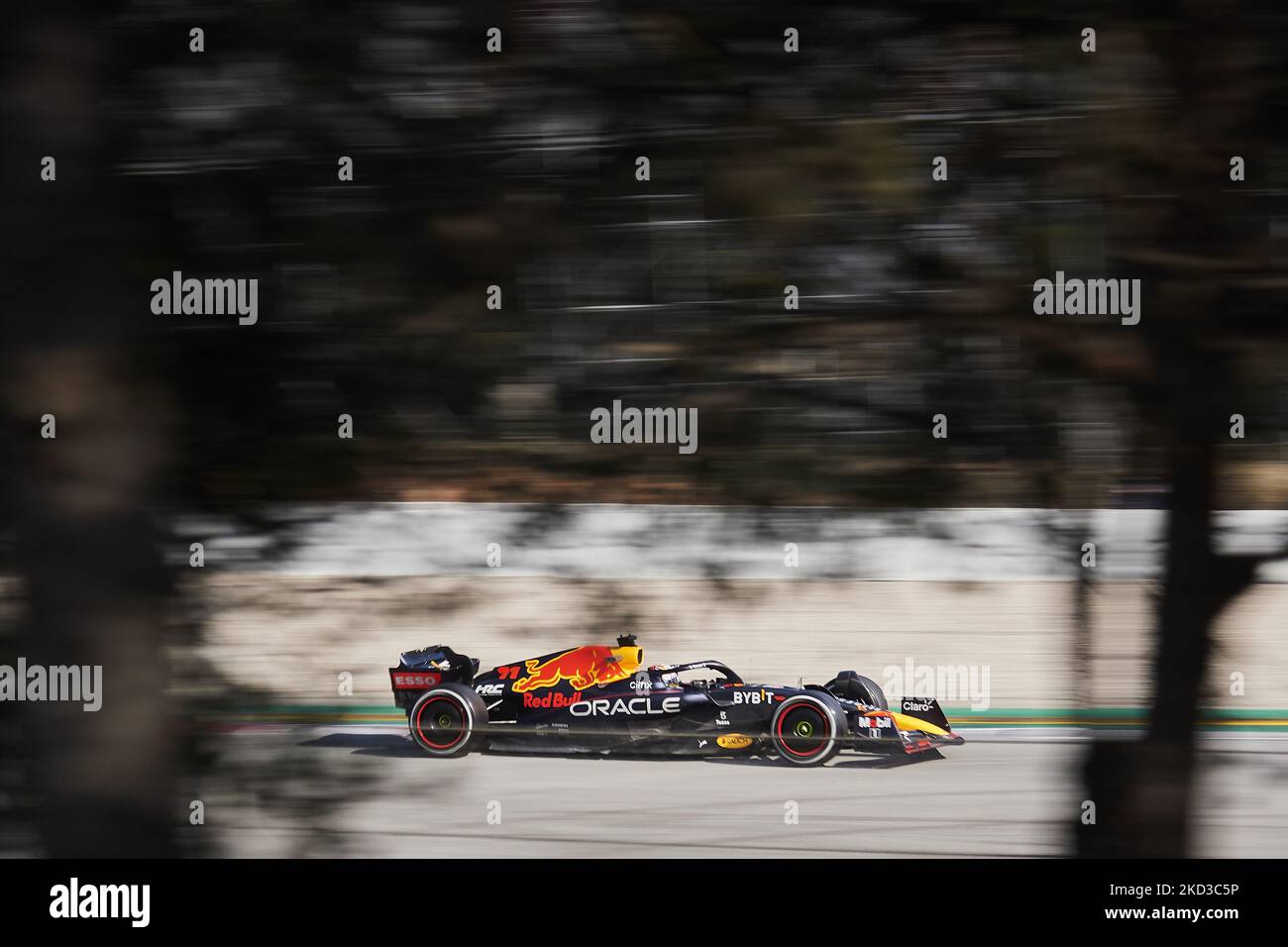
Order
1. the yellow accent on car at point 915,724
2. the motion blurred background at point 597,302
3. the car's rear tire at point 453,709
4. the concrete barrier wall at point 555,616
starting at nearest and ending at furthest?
the motion blurred background at point 597,302, the concrete barrier wall at point 555,616, the car's rear tire at point 453,709, the yellow accent on car at point 915,724

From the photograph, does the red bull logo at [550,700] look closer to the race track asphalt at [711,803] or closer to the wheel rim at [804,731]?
the race track asphalt at [711,803]

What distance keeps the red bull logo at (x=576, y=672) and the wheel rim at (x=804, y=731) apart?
49.0 inches

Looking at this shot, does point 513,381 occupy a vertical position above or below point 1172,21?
below

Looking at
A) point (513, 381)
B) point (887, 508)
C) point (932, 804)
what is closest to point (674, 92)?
point (513, 381)

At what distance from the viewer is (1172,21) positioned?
Answer: 6.53ft

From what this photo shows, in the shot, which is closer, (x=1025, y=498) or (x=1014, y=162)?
(x=1014, y=162)

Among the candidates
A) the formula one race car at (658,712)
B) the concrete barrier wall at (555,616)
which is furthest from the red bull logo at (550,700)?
the concrete barrier wall at (555,616)

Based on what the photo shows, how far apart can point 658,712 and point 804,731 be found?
45.2 inches

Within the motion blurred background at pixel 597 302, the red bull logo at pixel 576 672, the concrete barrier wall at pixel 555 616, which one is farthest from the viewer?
the red bull logo at pixel 576 672

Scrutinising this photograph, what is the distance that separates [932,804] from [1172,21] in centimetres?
640

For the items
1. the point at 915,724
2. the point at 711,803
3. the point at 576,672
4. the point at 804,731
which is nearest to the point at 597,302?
the point at 576,672

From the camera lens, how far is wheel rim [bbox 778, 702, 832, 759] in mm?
7957

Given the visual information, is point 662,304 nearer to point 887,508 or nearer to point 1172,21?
point 887,508

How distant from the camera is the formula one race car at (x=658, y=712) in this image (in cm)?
762
